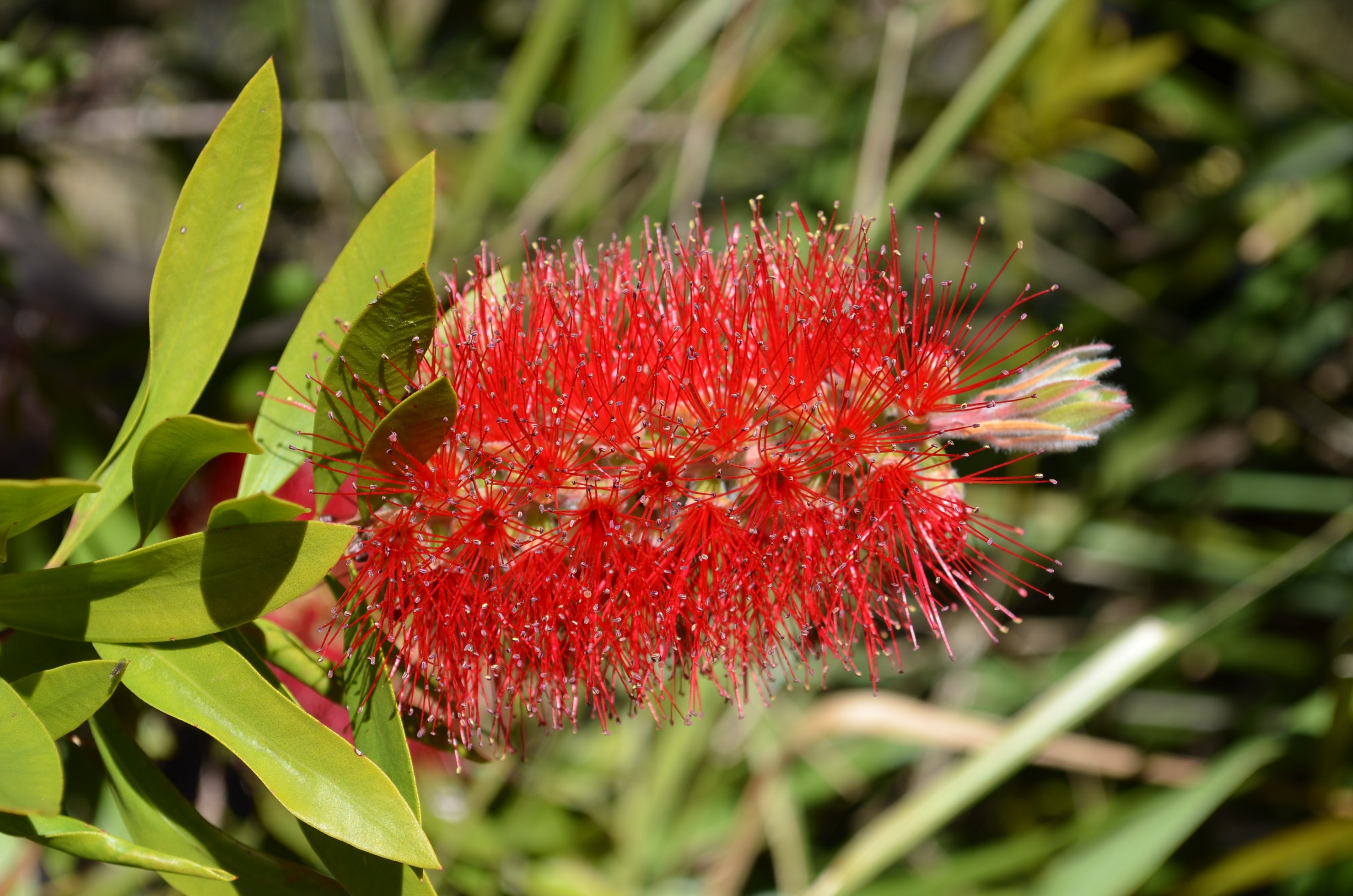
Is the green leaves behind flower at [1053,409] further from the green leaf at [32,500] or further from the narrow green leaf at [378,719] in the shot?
the green leaf at [32,500]

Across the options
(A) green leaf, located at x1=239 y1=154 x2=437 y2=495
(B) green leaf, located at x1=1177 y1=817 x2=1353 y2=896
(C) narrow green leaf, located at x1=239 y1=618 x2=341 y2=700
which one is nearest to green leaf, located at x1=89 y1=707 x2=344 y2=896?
(C) narrow green leaf, located at x1=239 y1=618 x2=341 y2=700

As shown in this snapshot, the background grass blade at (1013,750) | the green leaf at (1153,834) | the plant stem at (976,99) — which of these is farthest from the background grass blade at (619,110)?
the green leaf at (1153,834)

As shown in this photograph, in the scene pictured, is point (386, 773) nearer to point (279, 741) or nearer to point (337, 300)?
point (279, 741)

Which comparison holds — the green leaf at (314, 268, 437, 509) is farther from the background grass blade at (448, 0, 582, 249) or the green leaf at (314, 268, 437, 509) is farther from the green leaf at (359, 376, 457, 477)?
the background grass blade at (448, 0, 582, 249)

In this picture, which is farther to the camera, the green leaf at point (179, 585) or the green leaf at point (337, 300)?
the green leaf at point (337, 300)

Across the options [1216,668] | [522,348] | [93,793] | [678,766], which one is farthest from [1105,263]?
[93,793]

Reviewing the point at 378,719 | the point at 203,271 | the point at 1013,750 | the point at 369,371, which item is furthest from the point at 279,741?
the point at 1013,750
